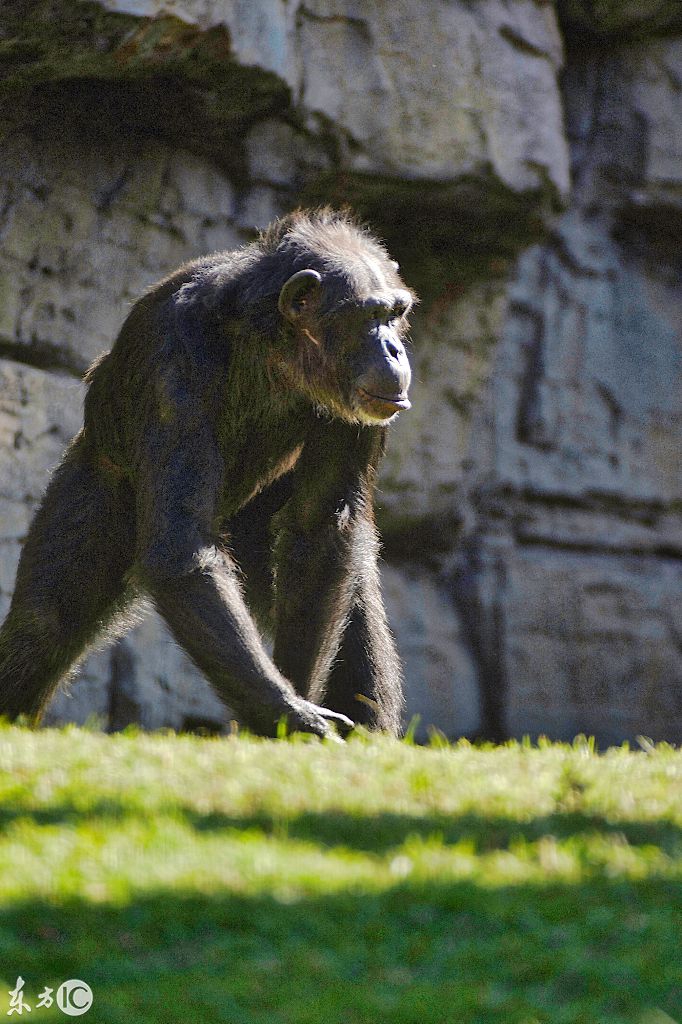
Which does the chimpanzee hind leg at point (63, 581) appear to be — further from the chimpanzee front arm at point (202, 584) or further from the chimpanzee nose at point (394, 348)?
the chimpanzee nose at point (394, 348)

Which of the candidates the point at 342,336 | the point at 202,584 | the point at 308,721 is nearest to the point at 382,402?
the point at 342,336

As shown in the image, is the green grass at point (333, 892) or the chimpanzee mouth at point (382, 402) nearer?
the green grass at point (333, 892)

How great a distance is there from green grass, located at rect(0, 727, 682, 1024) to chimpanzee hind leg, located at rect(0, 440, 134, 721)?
2.01 metres

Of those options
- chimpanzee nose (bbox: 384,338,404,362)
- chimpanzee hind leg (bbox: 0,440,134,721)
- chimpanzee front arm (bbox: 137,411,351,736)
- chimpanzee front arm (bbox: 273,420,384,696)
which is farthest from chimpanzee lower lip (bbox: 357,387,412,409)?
chimpanzee hind leg (bbox: 0,440,134,721)

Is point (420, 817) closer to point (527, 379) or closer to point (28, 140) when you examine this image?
point (28, 140)

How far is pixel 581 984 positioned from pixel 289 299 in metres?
3.77

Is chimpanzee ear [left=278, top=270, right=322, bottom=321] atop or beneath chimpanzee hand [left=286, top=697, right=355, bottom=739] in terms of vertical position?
atop

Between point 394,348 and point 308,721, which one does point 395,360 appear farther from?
point 308,721

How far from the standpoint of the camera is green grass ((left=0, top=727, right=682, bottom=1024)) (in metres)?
2.60

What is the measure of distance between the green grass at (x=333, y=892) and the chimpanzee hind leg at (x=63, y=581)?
2006 mm

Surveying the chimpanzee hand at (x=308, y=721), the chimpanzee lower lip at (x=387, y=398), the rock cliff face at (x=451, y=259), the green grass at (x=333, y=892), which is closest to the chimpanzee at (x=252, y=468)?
the chimpanzee lower lip at (x=387, y=398)

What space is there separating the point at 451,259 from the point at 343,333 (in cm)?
492

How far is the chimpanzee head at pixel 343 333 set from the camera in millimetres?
5793

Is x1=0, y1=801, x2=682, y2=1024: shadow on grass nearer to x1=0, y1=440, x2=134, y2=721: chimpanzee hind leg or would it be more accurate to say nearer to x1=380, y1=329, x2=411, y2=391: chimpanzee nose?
x1=380, y1=329, x2=411, y2=391: chimpanzee nose
